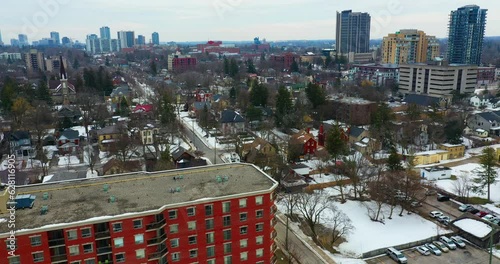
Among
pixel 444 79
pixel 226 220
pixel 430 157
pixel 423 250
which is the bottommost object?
pixel 423 250

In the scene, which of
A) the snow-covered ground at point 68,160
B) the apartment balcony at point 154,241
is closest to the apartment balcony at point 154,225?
the apartment balcony at point 154,241

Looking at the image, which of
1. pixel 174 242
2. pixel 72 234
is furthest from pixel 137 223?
pixel 72 234

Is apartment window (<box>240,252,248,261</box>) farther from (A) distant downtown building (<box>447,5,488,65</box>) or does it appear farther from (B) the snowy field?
(A) distant downtown building (<box>447,5,488,65</box>)

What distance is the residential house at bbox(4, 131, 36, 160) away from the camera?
113 ft

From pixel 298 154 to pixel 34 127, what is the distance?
26.6m

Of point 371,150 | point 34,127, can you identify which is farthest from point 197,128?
point 371,150

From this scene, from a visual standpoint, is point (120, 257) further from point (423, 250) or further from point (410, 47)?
point (410, 47)

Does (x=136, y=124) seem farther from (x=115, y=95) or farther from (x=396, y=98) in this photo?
(x=396, y=98)

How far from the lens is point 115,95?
60.4m

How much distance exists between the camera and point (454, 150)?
34719 mm

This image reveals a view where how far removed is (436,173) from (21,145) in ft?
118

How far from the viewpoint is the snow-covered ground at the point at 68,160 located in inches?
1299

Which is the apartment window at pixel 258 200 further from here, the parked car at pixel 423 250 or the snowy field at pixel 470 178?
the snowy field at pixel 470 178

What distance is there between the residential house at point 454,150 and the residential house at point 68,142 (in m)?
34.3
